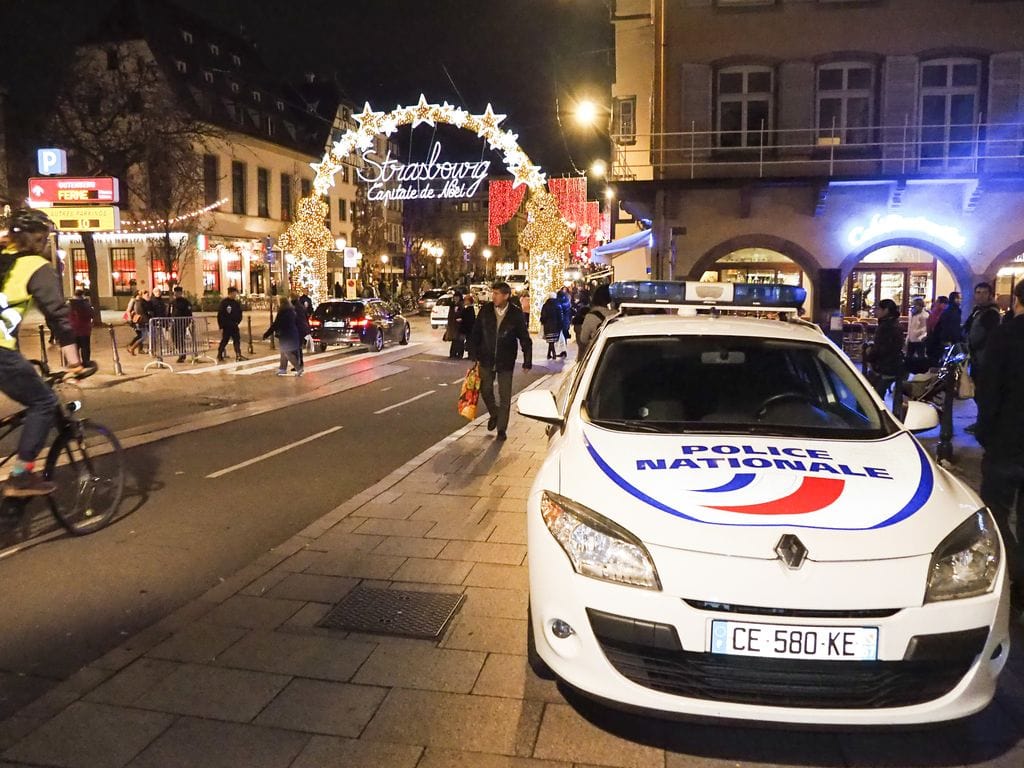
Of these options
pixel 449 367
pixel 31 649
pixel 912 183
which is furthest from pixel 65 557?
pixel 912 183

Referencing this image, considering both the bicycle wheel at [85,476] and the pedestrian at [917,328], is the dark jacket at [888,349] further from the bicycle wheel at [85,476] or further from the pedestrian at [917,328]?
the bicycle wheel at [85,476]

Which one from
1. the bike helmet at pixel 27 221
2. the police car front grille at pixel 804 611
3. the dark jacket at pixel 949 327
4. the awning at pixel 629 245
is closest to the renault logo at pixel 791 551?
the police car front grille at pixel 804 611

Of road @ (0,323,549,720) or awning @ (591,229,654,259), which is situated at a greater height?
awning @ (591,229,654,259)

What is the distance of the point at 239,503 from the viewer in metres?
7.72

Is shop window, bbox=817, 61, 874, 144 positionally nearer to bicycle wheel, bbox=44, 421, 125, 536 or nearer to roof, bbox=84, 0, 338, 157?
bicycle wheel, bbox=44, 421, 125, 536

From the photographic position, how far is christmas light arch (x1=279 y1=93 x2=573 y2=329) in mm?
26016

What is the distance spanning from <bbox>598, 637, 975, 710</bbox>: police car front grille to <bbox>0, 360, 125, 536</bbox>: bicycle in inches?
195

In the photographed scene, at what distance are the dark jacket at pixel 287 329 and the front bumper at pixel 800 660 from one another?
15630 millimetres

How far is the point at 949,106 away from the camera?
61.0 feet

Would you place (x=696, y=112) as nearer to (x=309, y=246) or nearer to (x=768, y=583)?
(x=309, y=246)

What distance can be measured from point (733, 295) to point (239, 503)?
4736mm

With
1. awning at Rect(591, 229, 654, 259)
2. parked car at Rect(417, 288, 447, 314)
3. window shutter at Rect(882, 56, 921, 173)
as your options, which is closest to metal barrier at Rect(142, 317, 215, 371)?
awning at Rect(591, 229, 654, 259)

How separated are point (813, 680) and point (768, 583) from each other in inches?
15.9

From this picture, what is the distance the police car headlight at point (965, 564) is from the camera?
127 inches
